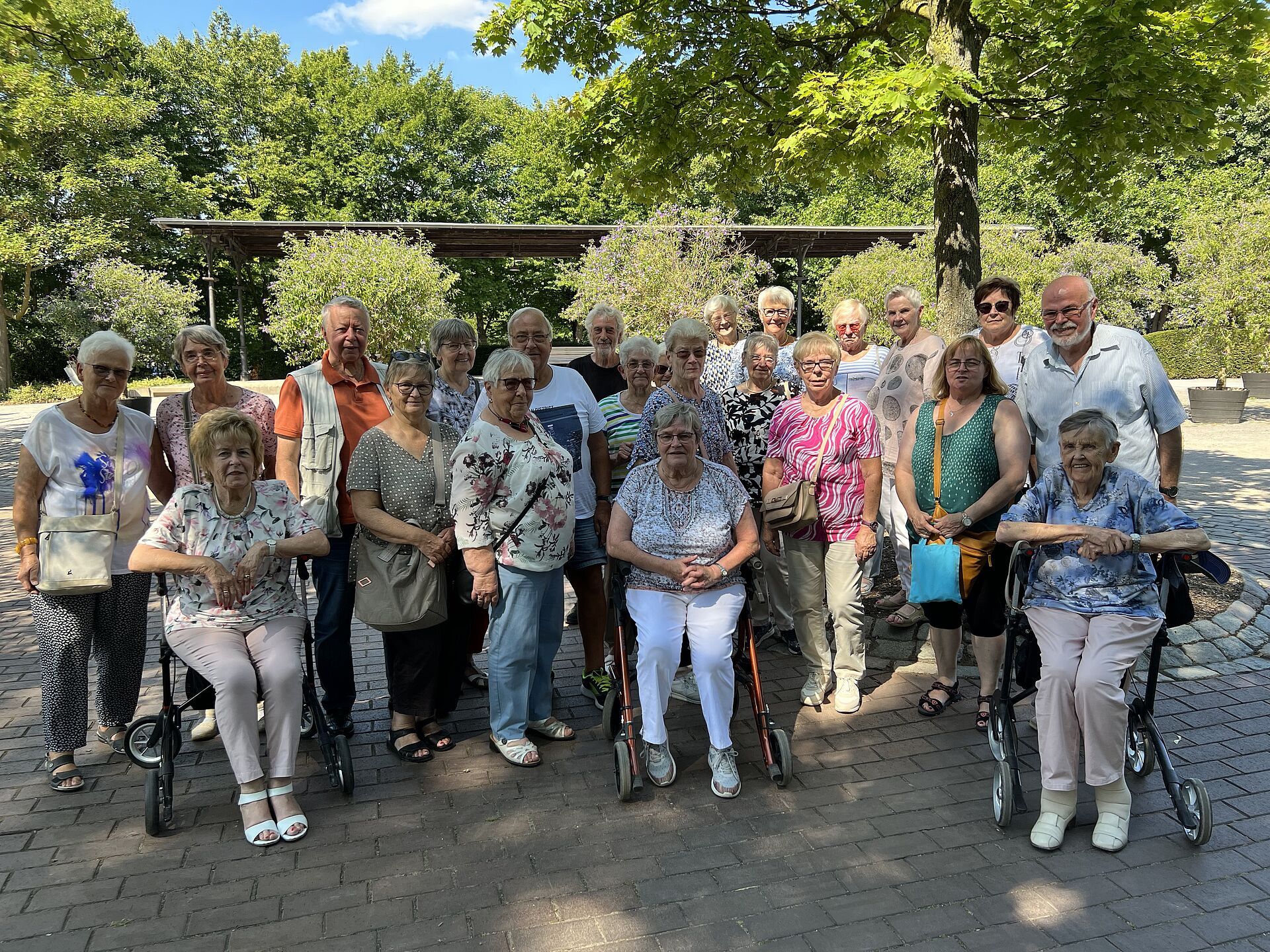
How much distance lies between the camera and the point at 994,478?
159 inches

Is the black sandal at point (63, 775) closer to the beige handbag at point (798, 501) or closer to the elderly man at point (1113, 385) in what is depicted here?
the beige handbag at point (798, 501)

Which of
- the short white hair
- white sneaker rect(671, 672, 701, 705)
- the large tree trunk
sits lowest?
white sneaker rect(671, 672, 701, 705)

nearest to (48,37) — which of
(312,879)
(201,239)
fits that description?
(312,879)

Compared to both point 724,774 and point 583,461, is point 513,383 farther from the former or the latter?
point 724,774

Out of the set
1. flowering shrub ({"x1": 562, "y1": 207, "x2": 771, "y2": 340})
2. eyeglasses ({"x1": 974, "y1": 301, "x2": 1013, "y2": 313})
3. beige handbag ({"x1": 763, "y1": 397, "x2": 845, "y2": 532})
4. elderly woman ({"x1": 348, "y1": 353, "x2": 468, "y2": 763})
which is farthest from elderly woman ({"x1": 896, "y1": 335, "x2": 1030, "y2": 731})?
flowering shrub ({"x1": 562, "y1": 207, "x2": 771, "y2": 340})

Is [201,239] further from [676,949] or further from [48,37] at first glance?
[676,949]

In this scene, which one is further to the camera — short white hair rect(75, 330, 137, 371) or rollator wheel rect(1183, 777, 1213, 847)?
short white hair rect(75, 330, 137, 371)

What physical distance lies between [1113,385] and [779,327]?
2360 millimetres

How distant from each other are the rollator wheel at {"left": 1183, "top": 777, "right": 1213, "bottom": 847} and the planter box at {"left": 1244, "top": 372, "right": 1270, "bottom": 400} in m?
24.4

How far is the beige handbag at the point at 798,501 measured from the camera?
13.9 ft

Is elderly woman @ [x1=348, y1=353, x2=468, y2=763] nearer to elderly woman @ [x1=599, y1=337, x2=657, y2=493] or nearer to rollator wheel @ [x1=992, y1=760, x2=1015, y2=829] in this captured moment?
elderly woman @ [x1=599, y1=337, x2=657, y2=493]

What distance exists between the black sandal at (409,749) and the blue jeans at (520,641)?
33cm

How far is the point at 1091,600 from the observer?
3.30 m

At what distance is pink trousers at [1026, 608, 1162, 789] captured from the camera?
3.12 meters
